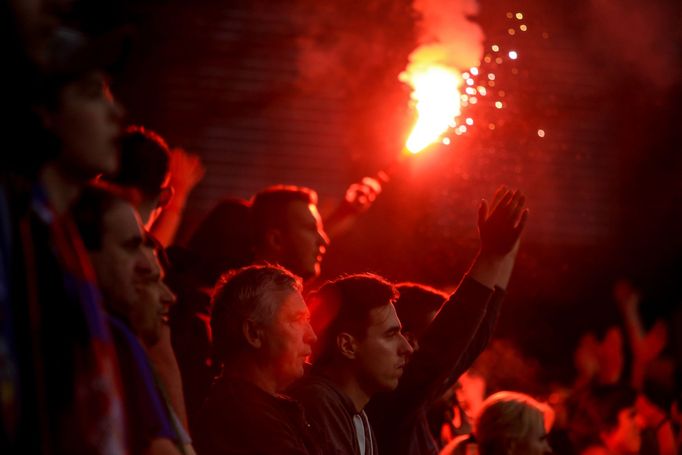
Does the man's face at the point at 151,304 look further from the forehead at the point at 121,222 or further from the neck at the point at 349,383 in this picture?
the neck at the point at 349,383

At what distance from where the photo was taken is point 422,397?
4570 millimetres

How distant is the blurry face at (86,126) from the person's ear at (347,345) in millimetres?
1845

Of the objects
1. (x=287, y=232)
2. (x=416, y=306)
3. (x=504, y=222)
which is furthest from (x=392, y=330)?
(x=287, y=232)

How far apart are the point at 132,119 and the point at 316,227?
230 inches

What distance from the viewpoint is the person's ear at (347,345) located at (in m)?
4.35

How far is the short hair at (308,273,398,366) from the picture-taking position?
4395 mm

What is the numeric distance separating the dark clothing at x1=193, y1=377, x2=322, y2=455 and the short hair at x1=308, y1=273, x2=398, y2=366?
0.63 meters

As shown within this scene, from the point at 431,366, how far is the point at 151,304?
5.05 ft

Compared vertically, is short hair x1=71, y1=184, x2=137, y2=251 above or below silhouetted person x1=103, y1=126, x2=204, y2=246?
above

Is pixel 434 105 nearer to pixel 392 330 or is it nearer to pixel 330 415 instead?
pixel 392 330

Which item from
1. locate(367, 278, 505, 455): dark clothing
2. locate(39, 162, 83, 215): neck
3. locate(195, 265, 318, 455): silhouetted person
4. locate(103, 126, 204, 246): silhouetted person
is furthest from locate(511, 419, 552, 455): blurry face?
locate(39, 162, 83, 215): neck

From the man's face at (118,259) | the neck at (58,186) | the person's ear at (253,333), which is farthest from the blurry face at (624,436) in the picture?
the neck at (58,186)

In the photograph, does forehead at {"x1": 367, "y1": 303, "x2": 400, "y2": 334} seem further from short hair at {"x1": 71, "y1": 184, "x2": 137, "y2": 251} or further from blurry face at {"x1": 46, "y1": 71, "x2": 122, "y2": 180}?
blurry face at {"x1": 46, "y1": 71, "x2": 122, "y2": 180}

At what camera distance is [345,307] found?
4422mm
